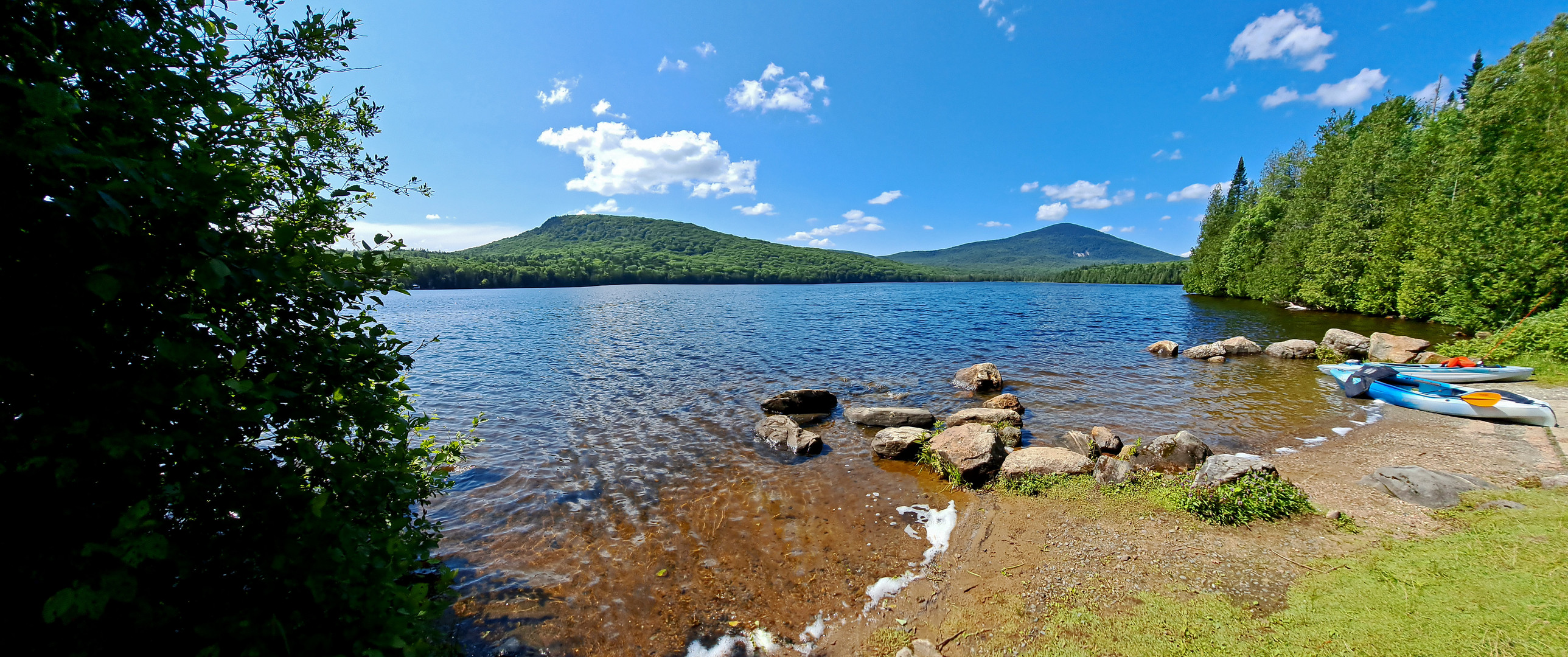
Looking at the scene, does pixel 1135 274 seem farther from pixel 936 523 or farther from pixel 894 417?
pixel 936 523

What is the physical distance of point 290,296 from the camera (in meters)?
3.56

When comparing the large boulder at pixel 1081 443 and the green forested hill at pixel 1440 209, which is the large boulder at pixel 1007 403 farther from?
the green forested hill at pixel 1440 209

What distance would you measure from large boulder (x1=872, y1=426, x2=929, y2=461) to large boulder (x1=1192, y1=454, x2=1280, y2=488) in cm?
562

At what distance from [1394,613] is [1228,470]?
3.96m

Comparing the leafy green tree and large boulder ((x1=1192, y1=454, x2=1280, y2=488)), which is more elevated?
the leafy green tree

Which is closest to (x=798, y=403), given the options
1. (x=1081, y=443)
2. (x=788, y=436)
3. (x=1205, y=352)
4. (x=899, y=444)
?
(x=788, y=436)

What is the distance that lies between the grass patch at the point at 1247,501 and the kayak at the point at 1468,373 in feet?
53.3

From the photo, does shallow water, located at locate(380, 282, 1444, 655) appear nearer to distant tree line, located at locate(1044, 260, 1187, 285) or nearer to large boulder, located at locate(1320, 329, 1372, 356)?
large boulder, located at locate(1320, 329, 1372, 356)

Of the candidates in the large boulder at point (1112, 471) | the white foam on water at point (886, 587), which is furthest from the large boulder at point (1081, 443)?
the white foam on water at point (886, 587)

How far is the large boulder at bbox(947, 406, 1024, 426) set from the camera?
593 inches

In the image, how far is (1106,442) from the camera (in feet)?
42.2

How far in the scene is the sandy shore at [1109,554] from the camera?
6.55 meters

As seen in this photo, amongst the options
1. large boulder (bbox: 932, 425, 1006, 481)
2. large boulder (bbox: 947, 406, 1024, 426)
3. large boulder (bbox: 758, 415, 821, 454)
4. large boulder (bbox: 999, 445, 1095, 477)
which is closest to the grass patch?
large boulder (bbox: 999, 445, 1095, 477)

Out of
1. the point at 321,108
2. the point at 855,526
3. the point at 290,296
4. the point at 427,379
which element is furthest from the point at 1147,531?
the point at 427,379
